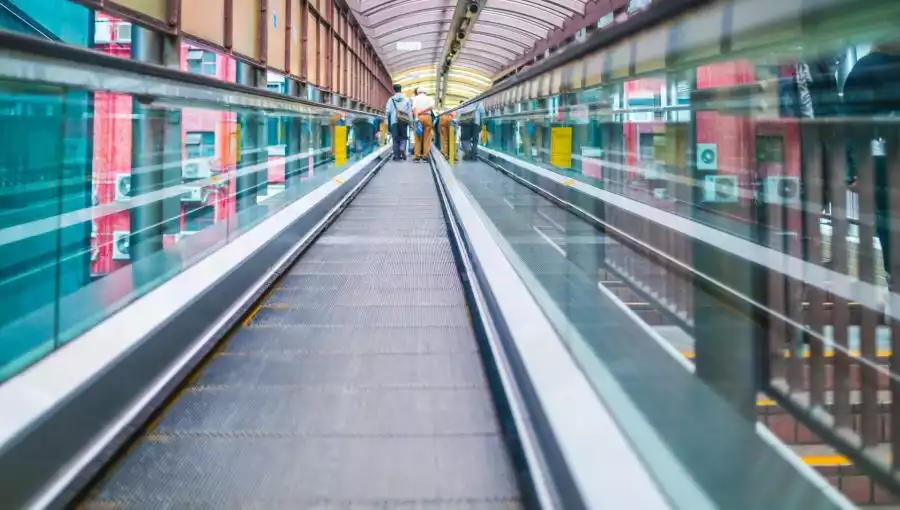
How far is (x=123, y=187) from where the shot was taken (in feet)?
14.0

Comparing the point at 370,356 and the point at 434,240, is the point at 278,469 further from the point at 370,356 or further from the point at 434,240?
the point at 434,240

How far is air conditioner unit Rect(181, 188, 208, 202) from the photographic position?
4.92m

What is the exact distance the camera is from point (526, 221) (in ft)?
17.1

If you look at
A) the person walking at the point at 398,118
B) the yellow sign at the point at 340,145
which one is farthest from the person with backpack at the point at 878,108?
the person walking at the point at 398,118

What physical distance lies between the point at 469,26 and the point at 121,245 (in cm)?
1694

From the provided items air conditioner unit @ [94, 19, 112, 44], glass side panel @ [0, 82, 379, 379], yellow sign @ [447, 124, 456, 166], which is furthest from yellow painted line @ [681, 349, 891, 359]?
yellow sign @ [447, 124, 456, 166]

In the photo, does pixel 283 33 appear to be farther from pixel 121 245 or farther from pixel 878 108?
pixel 878 108

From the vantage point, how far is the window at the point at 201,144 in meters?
4.80

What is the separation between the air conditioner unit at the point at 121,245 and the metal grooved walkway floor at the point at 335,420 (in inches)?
32.0

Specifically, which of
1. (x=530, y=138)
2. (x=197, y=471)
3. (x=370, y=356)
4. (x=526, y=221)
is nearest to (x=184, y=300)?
(x=370, y=356)

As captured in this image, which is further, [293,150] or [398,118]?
[398,118]

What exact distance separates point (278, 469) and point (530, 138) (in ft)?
17.0

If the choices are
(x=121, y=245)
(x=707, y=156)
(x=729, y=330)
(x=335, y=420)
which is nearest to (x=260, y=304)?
(x=121, y=245)

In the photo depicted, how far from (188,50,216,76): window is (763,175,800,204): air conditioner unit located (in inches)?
435
